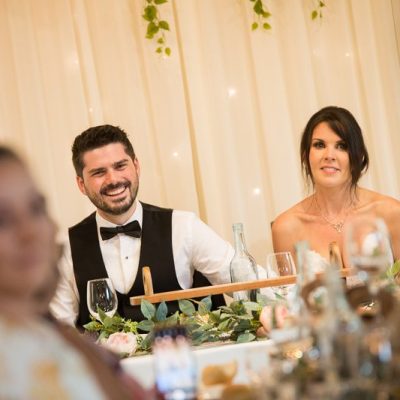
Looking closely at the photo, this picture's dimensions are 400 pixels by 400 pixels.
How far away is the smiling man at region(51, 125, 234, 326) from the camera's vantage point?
10.1 feet

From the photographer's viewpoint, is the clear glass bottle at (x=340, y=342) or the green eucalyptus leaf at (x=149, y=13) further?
the green eucalyptus leaf at (x=149, y=13)

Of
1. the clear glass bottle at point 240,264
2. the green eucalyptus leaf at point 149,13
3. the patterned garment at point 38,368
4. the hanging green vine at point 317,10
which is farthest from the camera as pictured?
the hanging green vine at point 317,10

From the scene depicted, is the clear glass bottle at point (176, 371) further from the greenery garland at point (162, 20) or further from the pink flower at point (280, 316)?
the greenery garland at point (162, 20)

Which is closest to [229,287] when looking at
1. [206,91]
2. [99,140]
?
→ [99,140]

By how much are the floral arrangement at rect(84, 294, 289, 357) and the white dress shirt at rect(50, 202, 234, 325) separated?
103 centimetres

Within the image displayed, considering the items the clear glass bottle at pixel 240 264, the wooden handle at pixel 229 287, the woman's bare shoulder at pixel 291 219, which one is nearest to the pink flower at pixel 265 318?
the wooden handle at pixel 229 287

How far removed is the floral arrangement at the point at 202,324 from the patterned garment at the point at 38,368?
41.3 inches

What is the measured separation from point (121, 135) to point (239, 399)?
7.89 feet

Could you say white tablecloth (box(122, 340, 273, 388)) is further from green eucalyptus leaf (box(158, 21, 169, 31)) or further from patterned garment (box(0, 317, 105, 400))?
green eucalyptus leaf (box(158, 21, 169, 31))

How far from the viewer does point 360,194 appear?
356 cm

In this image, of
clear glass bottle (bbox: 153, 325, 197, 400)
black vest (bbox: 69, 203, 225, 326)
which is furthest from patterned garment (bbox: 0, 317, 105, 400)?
black vest (bbox: 69, 203, 225, 326)

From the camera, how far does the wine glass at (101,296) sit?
2.01m

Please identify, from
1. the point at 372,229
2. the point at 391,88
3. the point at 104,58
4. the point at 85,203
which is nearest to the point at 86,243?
the point at 85,203

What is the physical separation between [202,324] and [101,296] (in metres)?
0.27
